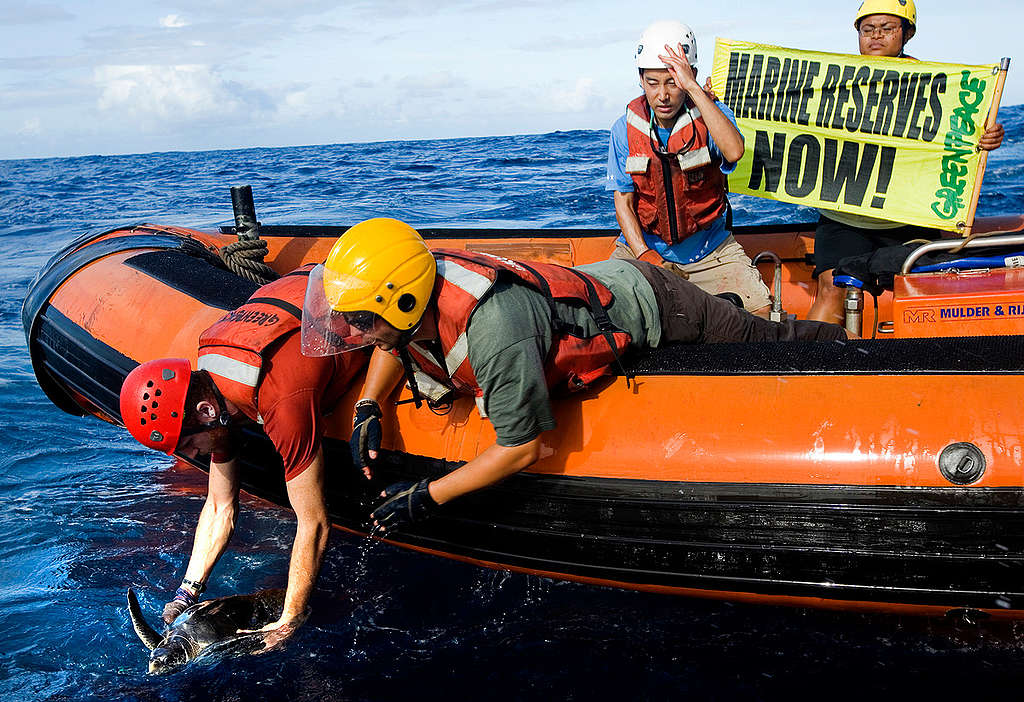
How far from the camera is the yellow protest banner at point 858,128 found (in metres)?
4.57

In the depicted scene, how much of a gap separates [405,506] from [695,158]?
224 cm

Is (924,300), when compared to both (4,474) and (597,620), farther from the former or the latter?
(4,474)

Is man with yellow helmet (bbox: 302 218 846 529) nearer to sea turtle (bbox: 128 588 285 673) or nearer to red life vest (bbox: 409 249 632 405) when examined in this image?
red life vest (bbox: 409 249 632 405)

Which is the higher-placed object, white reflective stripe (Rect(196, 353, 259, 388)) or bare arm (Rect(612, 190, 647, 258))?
bare arm (Rect(612, 190, 647, 258))

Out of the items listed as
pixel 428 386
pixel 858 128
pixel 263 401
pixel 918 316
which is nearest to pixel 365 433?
pixel 428 386

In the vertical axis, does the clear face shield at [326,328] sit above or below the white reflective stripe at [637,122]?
below

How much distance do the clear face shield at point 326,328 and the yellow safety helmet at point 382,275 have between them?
7 centimetres

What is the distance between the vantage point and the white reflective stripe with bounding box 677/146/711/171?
14.7ft

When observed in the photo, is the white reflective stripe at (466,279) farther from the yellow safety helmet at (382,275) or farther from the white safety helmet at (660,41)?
the white safety helmet at (660,41)

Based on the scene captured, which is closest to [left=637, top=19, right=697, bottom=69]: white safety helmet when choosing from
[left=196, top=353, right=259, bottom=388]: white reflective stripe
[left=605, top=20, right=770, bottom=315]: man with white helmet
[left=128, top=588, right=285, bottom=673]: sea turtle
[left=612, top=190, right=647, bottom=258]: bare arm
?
[left=605, top=20, right=770, bottom=315]: man with white helmet

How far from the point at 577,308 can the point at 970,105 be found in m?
2.52

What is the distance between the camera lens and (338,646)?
151 inches

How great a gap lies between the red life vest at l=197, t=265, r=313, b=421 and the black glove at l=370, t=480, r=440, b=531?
60cm

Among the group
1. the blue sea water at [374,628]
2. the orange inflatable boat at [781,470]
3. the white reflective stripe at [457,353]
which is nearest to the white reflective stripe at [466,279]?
the white reflective stripe at [457,353]
